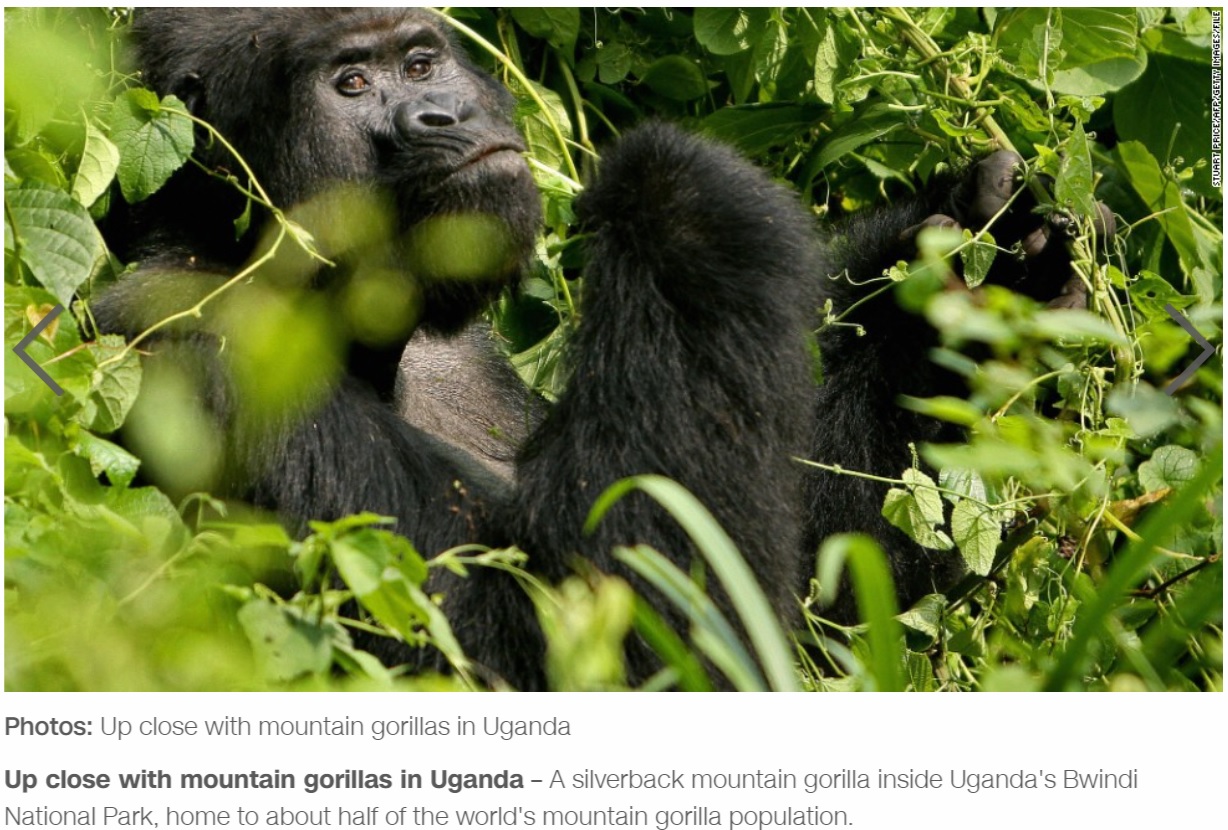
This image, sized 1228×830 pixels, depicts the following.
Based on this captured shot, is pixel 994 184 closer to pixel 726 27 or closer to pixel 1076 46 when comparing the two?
pixel 1076 46

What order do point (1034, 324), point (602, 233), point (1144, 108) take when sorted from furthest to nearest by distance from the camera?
point (1144, 108) → point (602, 233) → point (1034, 324)

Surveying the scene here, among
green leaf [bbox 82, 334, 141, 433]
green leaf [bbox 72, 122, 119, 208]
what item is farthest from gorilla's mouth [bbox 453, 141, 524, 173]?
green leaf [bbox 82, 334, 141, 433]

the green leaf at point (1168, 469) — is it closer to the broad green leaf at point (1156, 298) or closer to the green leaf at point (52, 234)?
the broad green leaf at point (1156, 298)

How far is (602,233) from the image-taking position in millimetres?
3076

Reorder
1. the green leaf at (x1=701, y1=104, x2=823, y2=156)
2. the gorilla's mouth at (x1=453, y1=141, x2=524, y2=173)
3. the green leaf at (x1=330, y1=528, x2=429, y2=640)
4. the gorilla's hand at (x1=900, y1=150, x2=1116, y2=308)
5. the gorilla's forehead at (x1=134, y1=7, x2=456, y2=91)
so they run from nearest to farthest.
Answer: the green leaf at (x1=330, y1=528, x2=429, y2=640) → the gorilla's mouth at (x1=453, y1=141, x2=524, y2=173) → the gorilla's forehead at (x1=134, y1=7, x2=456, y2=91) → the gorilla's hand at (x1=900, y1=150, x2=1116, y2=308) → the green leaf at (x1=701, y1=104, x2=823, y2=156)

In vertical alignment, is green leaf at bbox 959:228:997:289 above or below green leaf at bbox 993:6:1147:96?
below

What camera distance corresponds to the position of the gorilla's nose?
10.4 ft

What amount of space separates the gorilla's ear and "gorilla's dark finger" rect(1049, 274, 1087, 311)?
1986 millimetres

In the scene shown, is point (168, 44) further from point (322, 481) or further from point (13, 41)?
point (322, 481)

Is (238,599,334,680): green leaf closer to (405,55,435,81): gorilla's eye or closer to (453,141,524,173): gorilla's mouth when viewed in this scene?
(453,141,524,173): gorilla's mouth

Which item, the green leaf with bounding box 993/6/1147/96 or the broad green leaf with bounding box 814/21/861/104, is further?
the broad green leaf with bounding box 814/21/861/104

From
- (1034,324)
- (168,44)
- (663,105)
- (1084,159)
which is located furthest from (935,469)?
(168,44)

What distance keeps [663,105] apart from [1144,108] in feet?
4.55

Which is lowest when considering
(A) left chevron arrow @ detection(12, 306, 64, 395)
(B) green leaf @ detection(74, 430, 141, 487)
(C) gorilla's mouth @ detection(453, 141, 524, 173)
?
(B) green leaf @ detection(74, 430, 141, 487)
